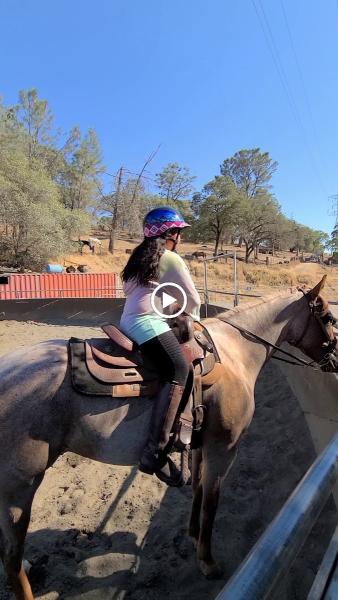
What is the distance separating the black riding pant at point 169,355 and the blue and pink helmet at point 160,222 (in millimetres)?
739

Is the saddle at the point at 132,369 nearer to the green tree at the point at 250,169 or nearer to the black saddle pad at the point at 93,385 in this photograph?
the black saddle pad at the point at 93,385

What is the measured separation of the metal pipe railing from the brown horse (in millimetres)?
1447

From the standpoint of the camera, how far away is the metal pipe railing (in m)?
0.79

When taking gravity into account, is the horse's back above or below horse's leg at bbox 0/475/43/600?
above

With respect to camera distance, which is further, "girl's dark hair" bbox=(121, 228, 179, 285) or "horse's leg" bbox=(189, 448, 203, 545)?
"horse's leg" bbox=(189, 448, 203, 545)

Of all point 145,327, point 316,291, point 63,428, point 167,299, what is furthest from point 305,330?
point 63,428

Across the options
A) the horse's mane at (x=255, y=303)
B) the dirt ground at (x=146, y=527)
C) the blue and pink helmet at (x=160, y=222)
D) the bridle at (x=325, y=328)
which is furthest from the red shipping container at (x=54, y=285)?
the blue and pink helmet at (x=160, y=222)

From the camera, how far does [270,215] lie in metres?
53.4

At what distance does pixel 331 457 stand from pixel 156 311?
1404 mm

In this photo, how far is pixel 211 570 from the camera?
285 centimetres

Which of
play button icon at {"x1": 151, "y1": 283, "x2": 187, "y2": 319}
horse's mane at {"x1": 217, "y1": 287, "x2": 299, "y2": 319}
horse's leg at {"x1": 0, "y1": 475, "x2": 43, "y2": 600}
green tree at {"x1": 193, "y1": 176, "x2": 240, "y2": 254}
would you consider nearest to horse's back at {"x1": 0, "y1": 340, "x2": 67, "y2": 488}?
horse's leg at {"x1": 0, "y1": 475, "x2": 43, "y2": 600}

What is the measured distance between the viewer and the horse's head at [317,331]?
10.9 ft

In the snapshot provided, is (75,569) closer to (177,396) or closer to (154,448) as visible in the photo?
(154,448)

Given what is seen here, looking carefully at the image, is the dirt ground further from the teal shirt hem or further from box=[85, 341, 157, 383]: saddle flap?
the teal shirt hem
